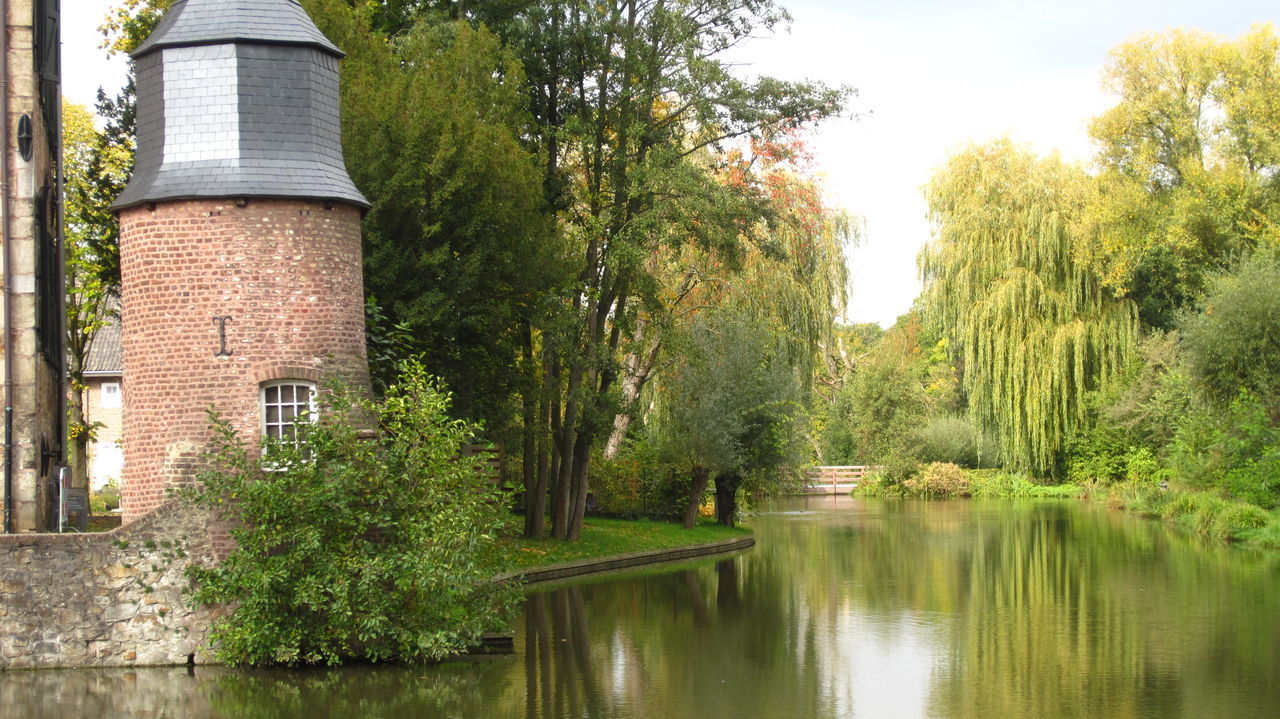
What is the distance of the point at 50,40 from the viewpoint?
18.6 metres

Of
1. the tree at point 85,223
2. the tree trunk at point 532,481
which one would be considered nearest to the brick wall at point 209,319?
the tree at point 85,223

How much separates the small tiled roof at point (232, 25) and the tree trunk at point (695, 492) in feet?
54.4

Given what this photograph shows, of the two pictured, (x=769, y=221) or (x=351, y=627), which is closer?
(x=351, y=627)

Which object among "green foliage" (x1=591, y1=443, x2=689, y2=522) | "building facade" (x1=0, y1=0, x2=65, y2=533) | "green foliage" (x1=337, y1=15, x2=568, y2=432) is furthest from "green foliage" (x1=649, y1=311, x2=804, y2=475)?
"building facade" (x1=0, y1=0, x2=65, y2=533)

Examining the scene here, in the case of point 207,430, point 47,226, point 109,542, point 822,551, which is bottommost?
point 822,551

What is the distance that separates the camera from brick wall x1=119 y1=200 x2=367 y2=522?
48.4ft

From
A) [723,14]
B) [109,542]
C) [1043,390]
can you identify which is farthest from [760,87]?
[1043,390]

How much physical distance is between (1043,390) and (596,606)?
Answer: 25.5m

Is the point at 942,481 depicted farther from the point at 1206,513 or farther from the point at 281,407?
the point at 281,407

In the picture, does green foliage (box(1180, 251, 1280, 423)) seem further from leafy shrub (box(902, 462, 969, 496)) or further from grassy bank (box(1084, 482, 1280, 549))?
leafy shrub (box(902, 462, 969, 496))

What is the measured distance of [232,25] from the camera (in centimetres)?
1533

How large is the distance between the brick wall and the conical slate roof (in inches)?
12.6

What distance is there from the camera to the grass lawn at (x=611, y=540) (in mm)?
24031

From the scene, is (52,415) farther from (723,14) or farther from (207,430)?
(723,14)
